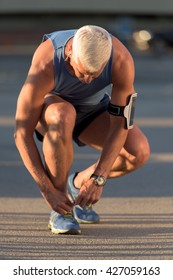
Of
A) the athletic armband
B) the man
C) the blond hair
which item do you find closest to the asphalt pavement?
the man

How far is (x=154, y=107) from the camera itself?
15.6 m

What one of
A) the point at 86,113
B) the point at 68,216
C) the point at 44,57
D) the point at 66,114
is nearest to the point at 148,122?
the point at 86,113

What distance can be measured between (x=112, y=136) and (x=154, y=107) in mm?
9391

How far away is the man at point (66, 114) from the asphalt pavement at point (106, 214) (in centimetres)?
26

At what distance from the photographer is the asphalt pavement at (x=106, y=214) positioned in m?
6.00

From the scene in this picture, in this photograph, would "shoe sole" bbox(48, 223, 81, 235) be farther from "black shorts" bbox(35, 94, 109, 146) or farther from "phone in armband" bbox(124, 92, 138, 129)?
"phone in armband" bbox(124, 92, 138, 129)

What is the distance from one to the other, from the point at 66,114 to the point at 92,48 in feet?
2.34

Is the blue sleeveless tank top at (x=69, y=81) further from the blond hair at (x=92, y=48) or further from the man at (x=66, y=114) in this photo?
the blond hair at (x=92, y=48)

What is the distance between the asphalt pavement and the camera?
19.7ft

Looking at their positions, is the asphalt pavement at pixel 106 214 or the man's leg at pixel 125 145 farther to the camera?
the man's leg at pixel 125 145

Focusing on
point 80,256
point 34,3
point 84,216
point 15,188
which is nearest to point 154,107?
point 15,188

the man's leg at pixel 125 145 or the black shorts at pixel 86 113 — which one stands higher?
the black shorts at pixel 86 113

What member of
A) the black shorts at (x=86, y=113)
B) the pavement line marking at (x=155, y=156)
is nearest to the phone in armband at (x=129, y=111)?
the black shorts at (x=86, y=113)
